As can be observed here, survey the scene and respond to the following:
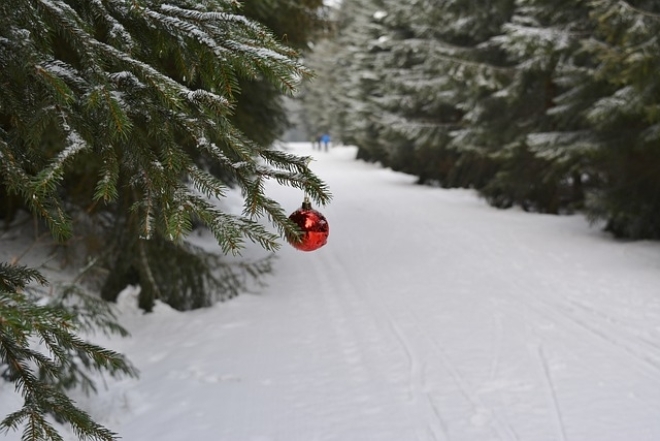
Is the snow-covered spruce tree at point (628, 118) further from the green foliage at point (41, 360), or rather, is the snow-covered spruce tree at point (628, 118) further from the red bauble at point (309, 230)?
the green foliage at point (41, 360)

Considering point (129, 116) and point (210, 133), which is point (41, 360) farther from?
point (210, 133)

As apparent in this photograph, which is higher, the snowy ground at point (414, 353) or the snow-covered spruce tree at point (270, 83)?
the snow-covered spruce tree at point (270, 83)

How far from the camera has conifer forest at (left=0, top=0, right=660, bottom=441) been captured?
176 centimetres

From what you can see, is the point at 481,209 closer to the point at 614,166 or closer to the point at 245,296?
the point at 614,166

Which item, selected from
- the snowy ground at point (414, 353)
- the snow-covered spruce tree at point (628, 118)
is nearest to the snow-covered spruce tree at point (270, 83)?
the snowy ground at point (414, 353)

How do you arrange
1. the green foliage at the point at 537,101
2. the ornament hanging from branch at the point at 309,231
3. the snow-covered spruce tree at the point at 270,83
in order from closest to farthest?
the ornament hanging from branch at the point at 309,231, the snow-covered spruce tree at the point at 270,83, the green foliage at the point at 537,101

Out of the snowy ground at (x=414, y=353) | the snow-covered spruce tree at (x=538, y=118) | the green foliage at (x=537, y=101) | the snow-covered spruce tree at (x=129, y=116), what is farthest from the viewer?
the snow-covered spruce tree at (x=538, y=118)

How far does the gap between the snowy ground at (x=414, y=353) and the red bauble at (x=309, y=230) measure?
2.75 metres

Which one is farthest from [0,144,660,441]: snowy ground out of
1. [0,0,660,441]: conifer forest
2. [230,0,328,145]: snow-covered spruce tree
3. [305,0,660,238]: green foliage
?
[230,0,328,145]: snow-covered spruce tree

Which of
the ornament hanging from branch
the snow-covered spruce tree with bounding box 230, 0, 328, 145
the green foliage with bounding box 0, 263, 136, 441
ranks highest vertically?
the snow-covered spruce tree with bounding box 230, 0, 328, 145

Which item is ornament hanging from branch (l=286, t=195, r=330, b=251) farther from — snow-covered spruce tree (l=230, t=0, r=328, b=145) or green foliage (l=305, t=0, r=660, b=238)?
green foliage (l=305, t=0, r=660, b=238)

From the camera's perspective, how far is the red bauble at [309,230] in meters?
1.84

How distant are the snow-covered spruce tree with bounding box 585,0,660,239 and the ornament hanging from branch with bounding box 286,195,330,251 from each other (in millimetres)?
6813

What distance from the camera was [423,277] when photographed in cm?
850
